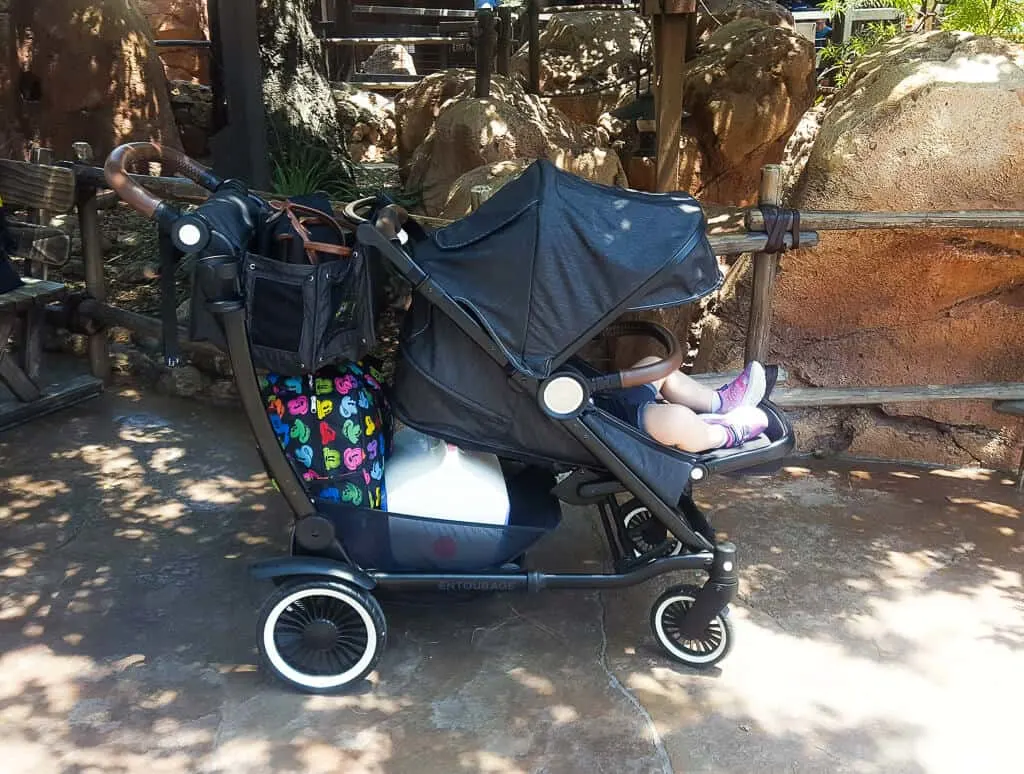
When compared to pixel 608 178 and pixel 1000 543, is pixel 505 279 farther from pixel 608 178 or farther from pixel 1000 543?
pixel 608 178

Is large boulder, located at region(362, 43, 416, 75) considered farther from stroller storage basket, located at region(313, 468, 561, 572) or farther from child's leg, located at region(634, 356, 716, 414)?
stroller storage basket, located at region(313, 468, 561, 572)

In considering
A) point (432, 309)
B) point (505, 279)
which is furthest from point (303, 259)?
point (505, 279)

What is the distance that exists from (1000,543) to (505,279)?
8.18 feet

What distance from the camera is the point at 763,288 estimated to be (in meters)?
4.48

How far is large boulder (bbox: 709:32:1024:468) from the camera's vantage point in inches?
174

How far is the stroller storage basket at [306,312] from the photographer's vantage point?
2783mm

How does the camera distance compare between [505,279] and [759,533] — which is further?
[759,533]

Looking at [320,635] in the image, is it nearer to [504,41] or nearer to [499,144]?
[499,144]

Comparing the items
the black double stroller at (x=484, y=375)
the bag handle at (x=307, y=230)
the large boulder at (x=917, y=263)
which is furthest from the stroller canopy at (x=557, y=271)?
the large boulder at (x=917, y=263)

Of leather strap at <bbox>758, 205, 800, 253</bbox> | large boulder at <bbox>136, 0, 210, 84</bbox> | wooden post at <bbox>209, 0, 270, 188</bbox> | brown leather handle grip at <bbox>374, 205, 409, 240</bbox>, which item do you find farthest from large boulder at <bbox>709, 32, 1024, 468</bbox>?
large boulder at <bbox>136, 0, 210, 84</bbox>

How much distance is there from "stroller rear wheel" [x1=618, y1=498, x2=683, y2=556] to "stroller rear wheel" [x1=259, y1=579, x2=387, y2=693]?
1050 mm

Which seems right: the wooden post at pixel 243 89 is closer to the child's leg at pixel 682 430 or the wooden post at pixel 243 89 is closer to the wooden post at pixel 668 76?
the wooden post at pixel 668 76

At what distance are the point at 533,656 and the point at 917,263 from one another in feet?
9.08

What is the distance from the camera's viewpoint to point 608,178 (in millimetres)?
6543
